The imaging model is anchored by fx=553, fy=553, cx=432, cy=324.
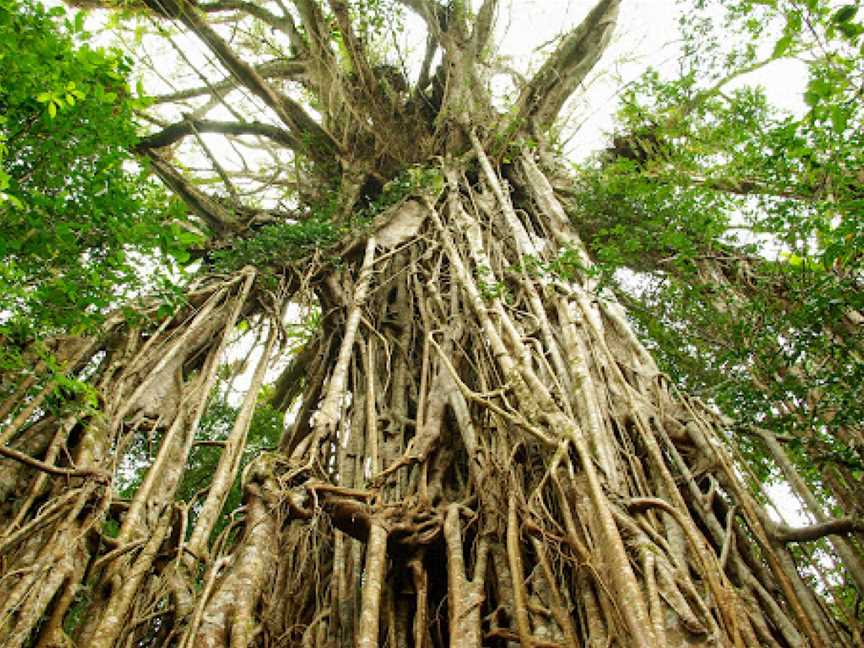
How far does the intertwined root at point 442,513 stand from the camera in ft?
5.82

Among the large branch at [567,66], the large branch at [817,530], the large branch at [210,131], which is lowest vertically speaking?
the large branch at [817,530]

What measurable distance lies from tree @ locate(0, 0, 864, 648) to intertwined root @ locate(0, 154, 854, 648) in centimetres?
1

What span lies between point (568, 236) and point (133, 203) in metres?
2.99

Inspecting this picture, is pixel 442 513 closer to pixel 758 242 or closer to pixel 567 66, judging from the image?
pixel 758 242

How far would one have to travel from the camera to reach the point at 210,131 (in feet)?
15.9

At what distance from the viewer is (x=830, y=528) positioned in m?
1.83

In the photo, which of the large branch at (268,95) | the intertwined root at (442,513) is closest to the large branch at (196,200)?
the large branch at (268,95)

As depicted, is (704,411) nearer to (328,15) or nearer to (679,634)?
(679,634)

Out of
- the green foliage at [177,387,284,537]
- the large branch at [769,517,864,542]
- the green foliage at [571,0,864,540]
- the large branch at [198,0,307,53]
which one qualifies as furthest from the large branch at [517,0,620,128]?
the large branch at [769,517,864,542]

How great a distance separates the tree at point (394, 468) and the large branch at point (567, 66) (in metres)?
1.29

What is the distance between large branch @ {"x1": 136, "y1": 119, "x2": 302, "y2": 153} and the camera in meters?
4.55

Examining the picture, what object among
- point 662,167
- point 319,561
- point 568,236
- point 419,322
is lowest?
point 319,561

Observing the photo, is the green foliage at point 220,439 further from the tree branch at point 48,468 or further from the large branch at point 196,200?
the tree branch at point 48,468

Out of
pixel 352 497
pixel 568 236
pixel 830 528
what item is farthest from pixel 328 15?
pixel 830 528
